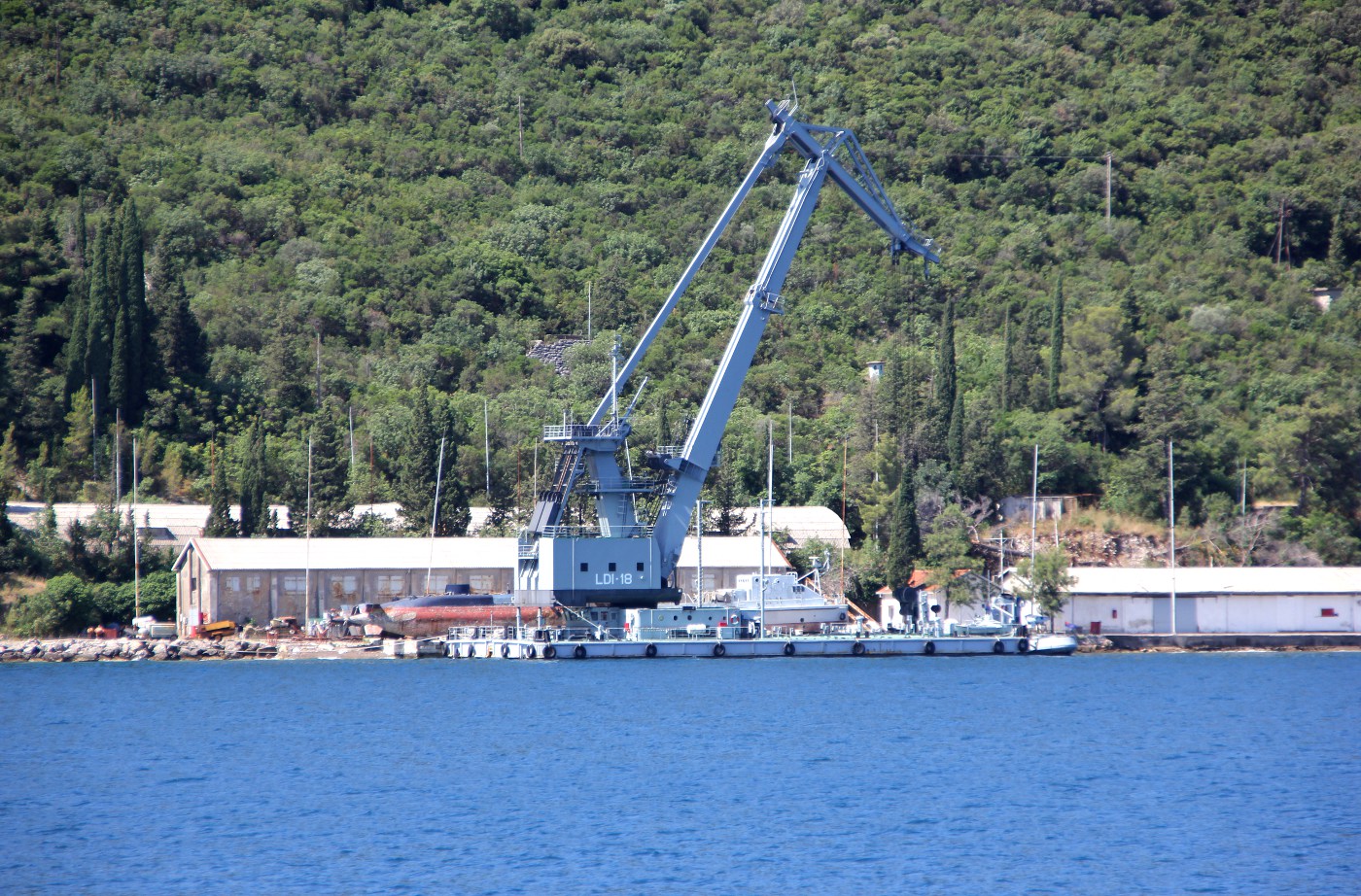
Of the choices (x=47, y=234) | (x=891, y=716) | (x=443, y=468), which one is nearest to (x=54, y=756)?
(x=891, y=716)

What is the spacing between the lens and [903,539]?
52812 millimetres

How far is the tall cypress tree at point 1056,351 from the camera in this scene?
2537 inches

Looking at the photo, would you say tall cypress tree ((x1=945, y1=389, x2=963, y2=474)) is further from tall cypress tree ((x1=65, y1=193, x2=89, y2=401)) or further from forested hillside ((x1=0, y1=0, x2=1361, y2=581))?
tall cypress tree ((x1=65, y1=193, x2=89, y2=401))

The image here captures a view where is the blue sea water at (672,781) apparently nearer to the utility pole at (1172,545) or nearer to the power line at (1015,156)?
the utility pole at (1172,545)

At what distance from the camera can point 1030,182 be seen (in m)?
93.1

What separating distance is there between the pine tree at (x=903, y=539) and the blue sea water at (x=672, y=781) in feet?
27.8

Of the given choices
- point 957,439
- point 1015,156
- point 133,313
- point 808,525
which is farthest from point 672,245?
point 133,313

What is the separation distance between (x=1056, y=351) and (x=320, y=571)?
3164 centimetres

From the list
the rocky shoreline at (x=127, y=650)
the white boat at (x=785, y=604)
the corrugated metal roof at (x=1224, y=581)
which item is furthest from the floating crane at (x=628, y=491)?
the corrugated metal roof at (x=1224, y=581)

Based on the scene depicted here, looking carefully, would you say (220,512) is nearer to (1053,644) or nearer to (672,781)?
(1053,644)

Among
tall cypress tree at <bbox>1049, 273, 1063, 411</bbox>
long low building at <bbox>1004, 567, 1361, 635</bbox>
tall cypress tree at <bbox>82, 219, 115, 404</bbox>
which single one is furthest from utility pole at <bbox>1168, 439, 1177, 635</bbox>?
tall cypress tree at <bbox>82, 219, 115, 404</bbox>

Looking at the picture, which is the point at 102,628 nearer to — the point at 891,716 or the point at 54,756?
the point at 54,756

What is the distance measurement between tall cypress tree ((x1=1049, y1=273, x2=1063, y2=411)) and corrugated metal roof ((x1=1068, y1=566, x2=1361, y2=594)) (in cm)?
1380

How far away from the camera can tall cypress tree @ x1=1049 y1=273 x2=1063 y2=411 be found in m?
64.4
